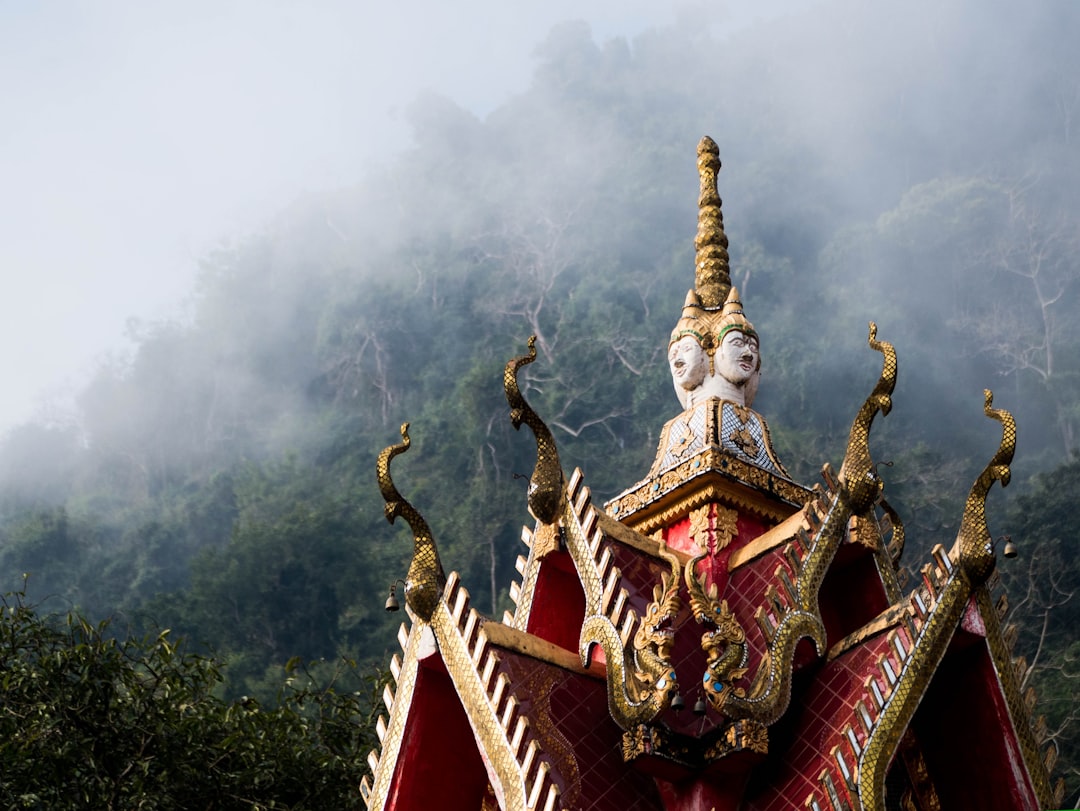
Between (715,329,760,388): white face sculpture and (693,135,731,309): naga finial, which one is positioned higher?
(693,135,731,309): naga finial

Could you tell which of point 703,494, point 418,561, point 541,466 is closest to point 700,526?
point 703,494

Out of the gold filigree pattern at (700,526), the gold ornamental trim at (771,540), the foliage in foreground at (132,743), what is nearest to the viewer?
the gold ornamental trim at (771,540)

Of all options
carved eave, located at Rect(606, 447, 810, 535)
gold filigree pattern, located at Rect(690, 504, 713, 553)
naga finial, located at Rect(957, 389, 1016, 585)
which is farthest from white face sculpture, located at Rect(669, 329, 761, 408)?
naga finial, located at Rect(957, 389, 1016, 585)

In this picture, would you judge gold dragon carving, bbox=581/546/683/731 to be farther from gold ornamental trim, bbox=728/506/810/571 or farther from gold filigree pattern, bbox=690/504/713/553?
gold filigree pattern, bbox=690/504/713/553

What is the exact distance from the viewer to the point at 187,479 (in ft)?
215

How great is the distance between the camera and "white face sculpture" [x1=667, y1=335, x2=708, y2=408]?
8312mm

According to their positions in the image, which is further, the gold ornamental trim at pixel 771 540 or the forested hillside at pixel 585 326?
the forested hillside at pixel 585 326

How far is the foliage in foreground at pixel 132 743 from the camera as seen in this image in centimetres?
1310

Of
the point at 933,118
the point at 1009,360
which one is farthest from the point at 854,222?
the point at 1009,360

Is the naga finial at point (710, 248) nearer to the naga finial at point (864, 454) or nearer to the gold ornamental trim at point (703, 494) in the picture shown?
the gold ornamental trim at point (703, 494)

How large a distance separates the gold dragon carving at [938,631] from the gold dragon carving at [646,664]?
Answer: 2.68 ft

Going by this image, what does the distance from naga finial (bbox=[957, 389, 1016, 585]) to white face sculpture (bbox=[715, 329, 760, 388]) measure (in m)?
1.69

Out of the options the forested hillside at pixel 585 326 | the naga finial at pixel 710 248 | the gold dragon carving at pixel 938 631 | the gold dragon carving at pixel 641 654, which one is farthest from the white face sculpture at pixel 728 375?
the forested hillside at pixel 585 326

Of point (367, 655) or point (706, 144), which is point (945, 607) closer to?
point (706, 144)
